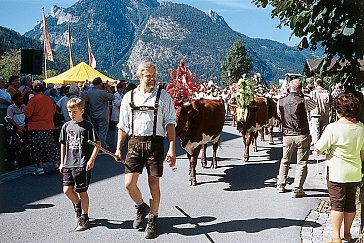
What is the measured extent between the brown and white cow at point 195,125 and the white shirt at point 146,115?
2.39 metres

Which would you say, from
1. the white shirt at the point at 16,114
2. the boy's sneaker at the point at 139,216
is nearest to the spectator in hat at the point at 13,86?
the white shirt at the point at 16,114

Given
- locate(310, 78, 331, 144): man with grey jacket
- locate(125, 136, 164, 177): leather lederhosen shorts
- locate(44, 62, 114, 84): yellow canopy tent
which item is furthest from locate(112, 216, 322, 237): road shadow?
locate(44, 62, 114, 84): yellow canopy tent

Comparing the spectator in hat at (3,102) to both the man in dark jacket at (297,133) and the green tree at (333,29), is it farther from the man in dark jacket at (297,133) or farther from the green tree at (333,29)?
the green tree at (333,29)

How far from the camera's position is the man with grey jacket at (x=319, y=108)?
11234mm

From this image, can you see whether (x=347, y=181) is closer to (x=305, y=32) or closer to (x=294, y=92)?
(x=305, y=32)

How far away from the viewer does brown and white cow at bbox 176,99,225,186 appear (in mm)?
8086

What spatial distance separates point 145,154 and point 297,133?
10.4 ft

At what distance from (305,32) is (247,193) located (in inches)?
123

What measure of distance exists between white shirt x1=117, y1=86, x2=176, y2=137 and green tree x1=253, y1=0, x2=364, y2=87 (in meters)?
2.00

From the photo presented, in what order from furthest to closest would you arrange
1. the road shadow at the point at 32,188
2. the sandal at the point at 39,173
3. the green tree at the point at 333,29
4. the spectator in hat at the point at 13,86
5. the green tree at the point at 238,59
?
the green tree at the point at 238,59, the spectator in hat at the point at 13,86, the sandal at the point at 39,173, the road shadow at the point at 32,188, the green tree at the point at 333,29

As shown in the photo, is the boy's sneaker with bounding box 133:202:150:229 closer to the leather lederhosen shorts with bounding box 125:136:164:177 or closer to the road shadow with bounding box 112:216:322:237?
the road shadow with bounding box 112:216:322:237

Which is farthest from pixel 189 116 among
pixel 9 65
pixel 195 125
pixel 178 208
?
pixel 9 65

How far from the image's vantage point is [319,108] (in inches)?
447

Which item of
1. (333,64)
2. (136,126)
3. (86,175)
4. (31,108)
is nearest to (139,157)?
(136,126)
